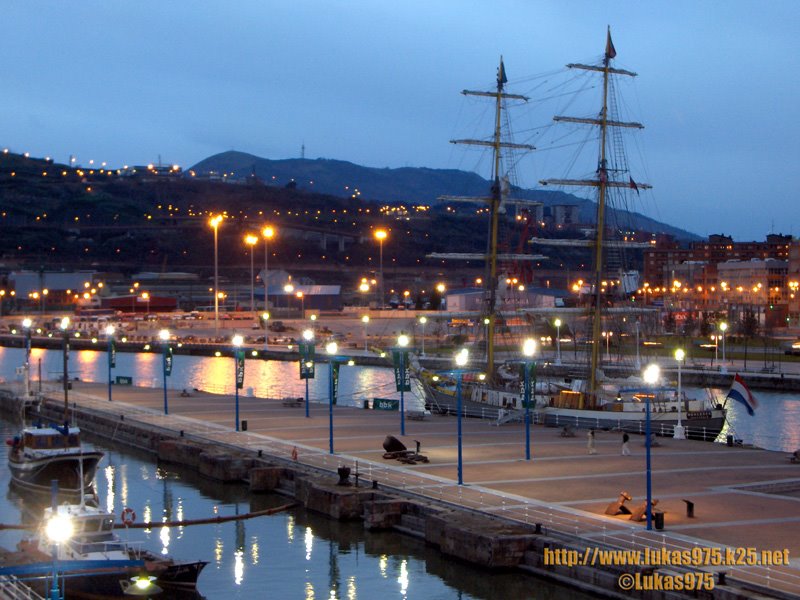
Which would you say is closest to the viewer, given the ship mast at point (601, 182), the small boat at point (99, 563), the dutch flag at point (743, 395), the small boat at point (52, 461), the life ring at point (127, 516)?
the small boat at point (99, 563)

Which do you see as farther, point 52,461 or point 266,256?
point 266,256

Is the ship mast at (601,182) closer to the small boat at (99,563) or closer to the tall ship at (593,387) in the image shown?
the tall ship at (593,387)

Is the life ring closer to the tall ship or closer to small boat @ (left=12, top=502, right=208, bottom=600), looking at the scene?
small boat @ (left=12, top=502, right=208, bottom=600)

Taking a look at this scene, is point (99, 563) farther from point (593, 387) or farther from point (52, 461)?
point (593, 387)

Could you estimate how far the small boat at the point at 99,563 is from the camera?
21.4 m

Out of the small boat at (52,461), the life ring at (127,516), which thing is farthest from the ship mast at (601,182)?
the life ring at (127,516)

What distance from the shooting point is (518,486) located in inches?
Answer: 1170

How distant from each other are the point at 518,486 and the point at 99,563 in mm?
11810

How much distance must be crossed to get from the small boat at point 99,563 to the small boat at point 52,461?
720 centimetres

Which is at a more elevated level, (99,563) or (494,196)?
(494,196)

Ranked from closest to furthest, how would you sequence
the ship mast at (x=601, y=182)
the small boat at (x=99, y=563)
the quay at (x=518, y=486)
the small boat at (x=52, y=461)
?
the small boat at (x=99, y=563), the quay at (x=518, y=486), the small boat at (x=52, y=461), the ship mast at (x=601, y=182)

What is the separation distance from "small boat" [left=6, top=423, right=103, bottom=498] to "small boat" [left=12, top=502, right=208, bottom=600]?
7.20m

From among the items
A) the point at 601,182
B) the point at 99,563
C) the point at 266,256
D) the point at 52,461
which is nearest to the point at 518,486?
the point at 99,563

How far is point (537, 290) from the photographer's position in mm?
150125
